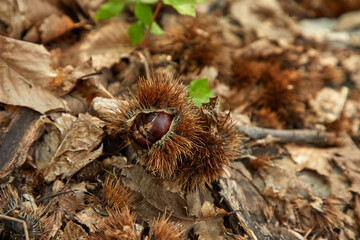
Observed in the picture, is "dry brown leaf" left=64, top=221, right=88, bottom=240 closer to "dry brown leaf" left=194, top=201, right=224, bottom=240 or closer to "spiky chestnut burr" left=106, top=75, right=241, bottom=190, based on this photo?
"spiky chestnut burr" left=106, top=75, right=241, bottom=190

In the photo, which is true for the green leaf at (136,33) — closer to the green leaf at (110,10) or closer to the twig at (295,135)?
the green leaf at (110,10)

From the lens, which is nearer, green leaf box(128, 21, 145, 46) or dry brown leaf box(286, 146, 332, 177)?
dry brown leaf box(286, 146, 332, 177)

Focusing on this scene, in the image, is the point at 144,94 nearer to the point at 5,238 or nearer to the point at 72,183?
the point at 72,183

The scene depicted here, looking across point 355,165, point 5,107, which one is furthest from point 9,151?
point 355,165

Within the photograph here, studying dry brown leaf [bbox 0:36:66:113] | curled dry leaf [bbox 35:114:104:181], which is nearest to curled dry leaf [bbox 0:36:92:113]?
dry brown leaf [bbox 0:36:66:113]

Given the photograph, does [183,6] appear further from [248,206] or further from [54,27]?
[248,206]

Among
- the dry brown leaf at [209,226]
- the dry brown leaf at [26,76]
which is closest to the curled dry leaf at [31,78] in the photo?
the dry brown leaf at [26,76]
